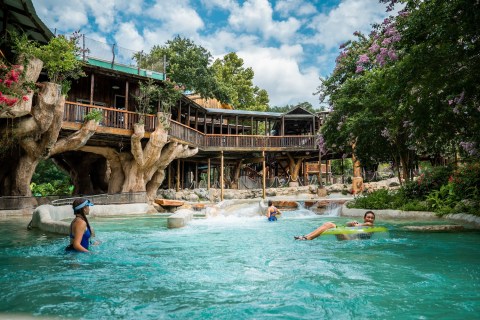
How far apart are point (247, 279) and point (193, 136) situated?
18.7m

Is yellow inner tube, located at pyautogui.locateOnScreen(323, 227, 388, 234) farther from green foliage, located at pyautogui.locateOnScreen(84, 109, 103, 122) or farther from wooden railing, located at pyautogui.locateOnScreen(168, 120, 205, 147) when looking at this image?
wooden railing, located at pyautogui.locateOnScreen(168, 120, 205, 147)

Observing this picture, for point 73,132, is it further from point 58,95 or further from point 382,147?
point 382,147

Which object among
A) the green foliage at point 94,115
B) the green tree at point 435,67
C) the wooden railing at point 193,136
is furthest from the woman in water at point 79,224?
the wooden railing at point 193,136

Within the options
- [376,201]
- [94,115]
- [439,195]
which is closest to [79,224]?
[94,115]

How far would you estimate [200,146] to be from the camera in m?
24.2

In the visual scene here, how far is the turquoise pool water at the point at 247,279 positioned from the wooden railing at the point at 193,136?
8513mm

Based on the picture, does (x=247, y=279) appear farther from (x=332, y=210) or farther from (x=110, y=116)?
(x=110, y=116)

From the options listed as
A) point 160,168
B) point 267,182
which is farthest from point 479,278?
point 267,182

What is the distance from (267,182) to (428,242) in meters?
24.3

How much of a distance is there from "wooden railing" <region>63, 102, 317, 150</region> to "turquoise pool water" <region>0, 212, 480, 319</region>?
8513 mm

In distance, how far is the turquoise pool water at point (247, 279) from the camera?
3.57 m

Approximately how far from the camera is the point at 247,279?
16.1 ft

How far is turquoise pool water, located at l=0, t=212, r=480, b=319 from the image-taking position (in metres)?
3.57

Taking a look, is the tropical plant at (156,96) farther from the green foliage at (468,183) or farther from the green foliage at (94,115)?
the green foliage at (468,183)
